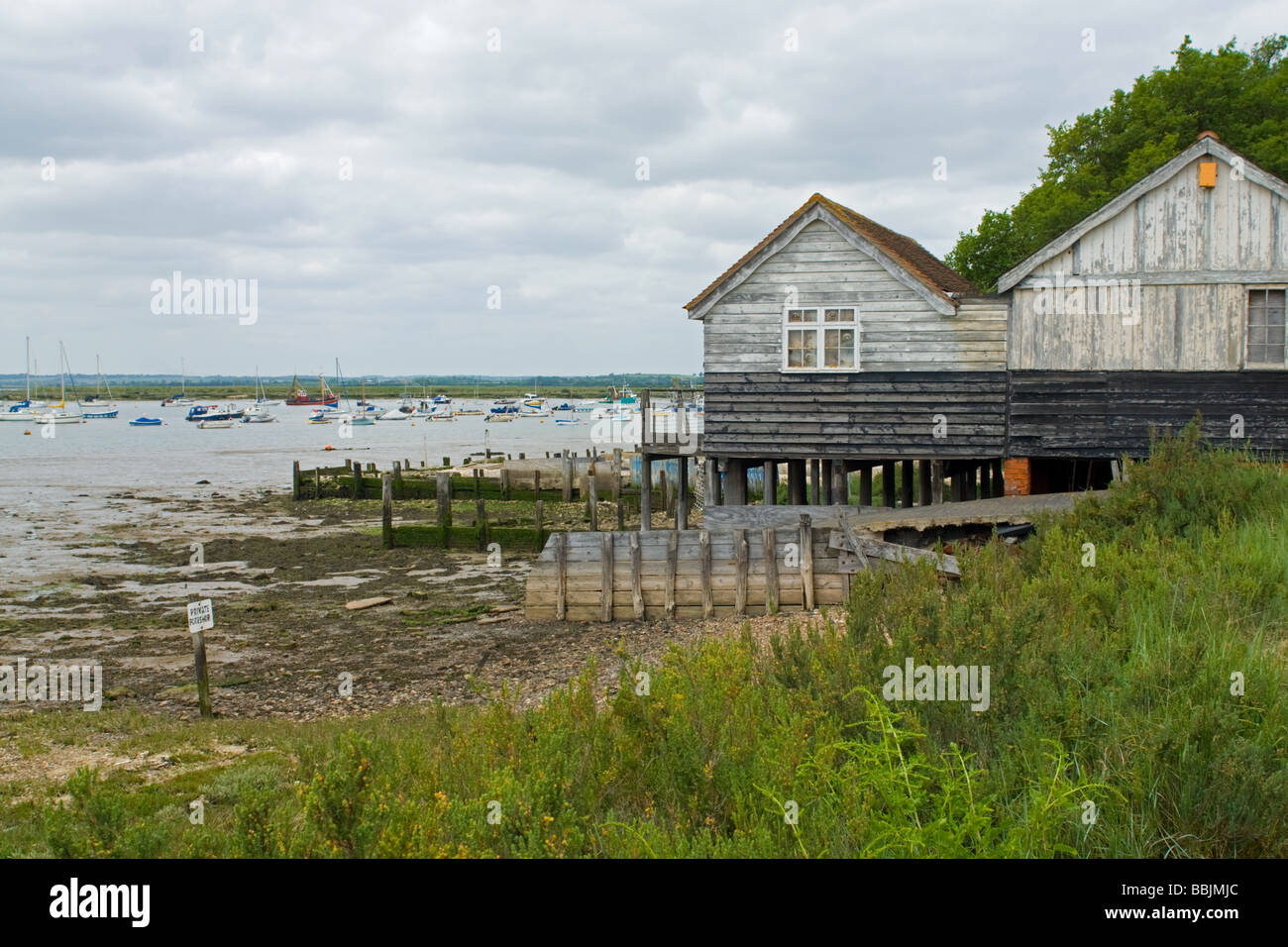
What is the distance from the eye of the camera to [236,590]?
24594 millimetres

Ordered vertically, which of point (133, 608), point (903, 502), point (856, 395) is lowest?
point (133, 608)

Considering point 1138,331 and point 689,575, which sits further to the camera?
point 1138,331

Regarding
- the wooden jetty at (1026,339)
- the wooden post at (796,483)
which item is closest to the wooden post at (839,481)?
the wooden jetty at (1026,339)

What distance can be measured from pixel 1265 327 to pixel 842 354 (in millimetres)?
7468

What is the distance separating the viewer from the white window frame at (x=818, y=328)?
20562 mm

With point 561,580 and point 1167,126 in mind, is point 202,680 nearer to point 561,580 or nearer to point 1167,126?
point 561,580

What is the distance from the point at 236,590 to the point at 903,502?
16.4 metres

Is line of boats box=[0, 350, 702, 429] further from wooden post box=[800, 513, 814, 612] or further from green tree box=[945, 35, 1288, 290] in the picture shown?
wooden post box=[800, 513, 814, 612]

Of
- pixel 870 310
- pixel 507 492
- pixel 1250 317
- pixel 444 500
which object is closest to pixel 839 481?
pixel 870 310

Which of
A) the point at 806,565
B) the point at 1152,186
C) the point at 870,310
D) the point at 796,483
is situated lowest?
the point at 806,565

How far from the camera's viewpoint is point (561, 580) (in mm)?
18625
